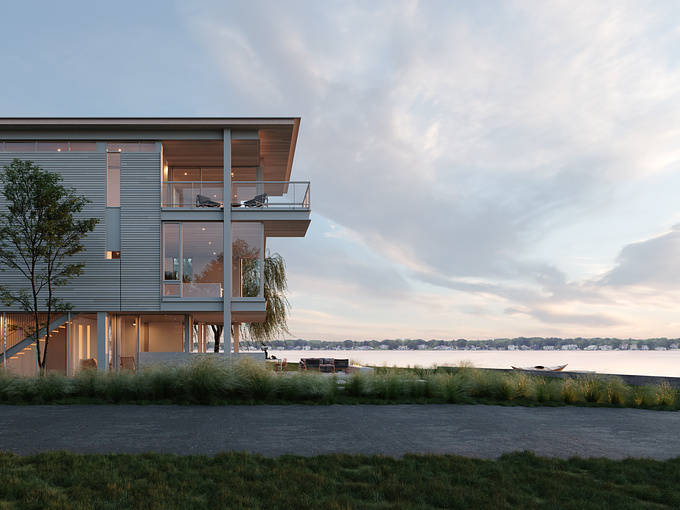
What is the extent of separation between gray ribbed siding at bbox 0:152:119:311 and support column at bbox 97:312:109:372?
32cm

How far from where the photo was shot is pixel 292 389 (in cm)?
985

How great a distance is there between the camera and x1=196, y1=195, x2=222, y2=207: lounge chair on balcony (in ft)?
52.1

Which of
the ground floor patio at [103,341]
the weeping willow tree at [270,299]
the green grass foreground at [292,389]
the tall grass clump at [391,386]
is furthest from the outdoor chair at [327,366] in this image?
the tall grass clump at [391,386]

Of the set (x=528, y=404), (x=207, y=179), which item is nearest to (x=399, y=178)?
(x=207, y=179)

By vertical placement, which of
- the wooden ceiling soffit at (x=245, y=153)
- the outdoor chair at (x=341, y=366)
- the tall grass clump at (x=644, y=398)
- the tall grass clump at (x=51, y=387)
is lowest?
the outdoor chair at (x=341, y=366)

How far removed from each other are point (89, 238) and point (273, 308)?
33.9 ft

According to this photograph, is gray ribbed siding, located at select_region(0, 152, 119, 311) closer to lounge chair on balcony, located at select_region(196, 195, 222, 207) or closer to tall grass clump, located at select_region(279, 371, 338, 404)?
lounge chair on balcony, located at select_region(196, 195, 222, 207)

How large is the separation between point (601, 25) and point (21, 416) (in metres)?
15.4

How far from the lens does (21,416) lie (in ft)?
26.4

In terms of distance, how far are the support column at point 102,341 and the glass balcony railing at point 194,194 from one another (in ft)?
13.4

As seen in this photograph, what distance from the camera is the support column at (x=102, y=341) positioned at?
15.2m

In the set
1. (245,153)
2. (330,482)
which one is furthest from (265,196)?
(330,482)

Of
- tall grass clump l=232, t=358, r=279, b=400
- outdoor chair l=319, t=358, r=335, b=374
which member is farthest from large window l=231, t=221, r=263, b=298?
tall grass clump l=232, t=358, r=279, b=400

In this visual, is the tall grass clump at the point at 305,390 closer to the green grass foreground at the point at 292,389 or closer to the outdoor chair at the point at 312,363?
the green grass foreground at the point at 292,389
